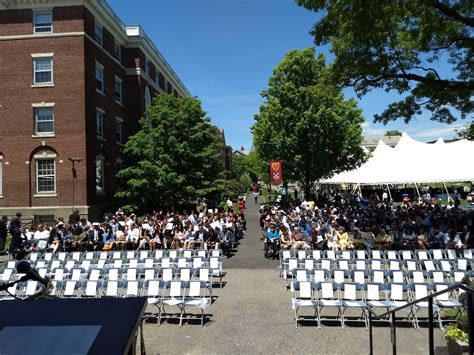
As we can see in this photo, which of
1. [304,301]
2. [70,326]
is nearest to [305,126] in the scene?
[304,301]

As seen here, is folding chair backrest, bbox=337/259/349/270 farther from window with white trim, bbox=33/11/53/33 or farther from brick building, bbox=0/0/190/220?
window with white trim, bbox=33/11/53/33

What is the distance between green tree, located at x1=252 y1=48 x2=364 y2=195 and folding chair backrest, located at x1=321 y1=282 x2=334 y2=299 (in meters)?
22.2

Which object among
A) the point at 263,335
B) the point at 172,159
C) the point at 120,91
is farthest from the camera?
the point at 120,91

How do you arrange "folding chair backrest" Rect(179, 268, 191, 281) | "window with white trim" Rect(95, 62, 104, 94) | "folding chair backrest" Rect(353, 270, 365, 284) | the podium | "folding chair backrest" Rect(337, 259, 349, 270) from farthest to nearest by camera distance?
1. "window with white trim" Rect(95, 62, 104, 94)
2. "folding chair backrest" Rect(337, 259, 349, 270)
3. "folding chair backrest" Rect(179, 268, 191, 281)
4. "folding chair backrest" Rect(353, 270, 365, 284)
5. the podium

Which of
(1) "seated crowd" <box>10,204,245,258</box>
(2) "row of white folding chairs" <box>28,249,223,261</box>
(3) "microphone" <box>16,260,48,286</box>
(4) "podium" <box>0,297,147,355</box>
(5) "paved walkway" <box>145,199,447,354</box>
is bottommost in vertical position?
(5) "paved walkway" <box>145,199,447,354</box>

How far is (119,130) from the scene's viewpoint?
31469 mm

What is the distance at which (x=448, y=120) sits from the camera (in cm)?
1758

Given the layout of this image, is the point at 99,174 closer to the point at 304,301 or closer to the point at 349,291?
the point at 304,301

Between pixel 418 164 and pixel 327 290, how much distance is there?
2053 centimetres

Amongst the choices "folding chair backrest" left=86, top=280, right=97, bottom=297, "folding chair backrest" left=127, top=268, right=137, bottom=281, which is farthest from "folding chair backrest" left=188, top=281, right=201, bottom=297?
"folding chair backrest" left=86, top=280, right=97, bottom=297

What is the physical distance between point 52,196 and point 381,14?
67.9 feet

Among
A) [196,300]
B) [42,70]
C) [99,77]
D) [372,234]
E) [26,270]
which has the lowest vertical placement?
[196,300]

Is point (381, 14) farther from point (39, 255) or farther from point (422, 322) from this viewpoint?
point (39, 255)

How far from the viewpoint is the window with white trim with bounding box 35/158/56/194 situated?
81.5 ft
